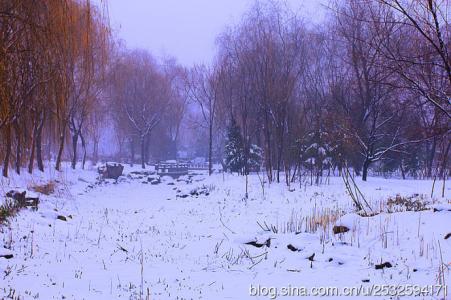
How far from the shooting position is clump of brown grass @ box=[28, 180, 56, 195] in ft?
54.5

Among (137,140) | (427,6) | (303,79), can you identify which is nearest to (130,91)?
(137,140)

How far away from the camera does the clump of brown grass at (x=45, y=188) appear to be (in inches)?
654

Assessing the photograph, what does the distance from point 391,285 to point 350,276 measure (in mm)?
698

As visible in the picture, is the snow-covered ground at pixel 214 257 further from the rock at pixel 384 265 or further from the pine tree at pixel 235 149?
the pine tree at pixel 235 149

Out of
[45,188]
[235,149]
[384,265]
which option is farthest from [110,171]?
[384,265]

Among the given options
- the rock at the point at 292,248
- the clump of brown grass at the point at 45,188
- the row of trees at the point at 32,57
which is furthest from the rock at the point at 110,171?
the rock at the point at 292,248

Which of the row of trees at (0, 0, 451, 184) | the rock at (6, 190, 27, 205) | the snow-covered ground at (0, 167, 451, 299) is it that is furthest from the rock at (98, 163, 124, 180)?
the rock at (6, 190, 27, 205)

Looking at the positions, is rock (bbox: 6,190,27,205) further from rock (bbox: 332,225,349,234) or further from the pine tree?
the pine tree

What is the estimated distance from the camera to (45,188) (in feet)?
57.9

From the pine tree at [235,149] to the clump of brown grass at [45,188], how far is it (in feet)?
45.9

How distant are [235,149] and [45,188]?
15616 mm

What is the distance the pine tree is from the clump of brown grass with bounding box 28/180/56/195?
45.9 ft

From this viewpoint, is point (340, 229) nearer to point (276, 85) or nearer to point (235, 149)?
point (276, 85)

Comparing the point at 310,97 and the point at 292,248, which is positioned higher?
the point at 310,97
